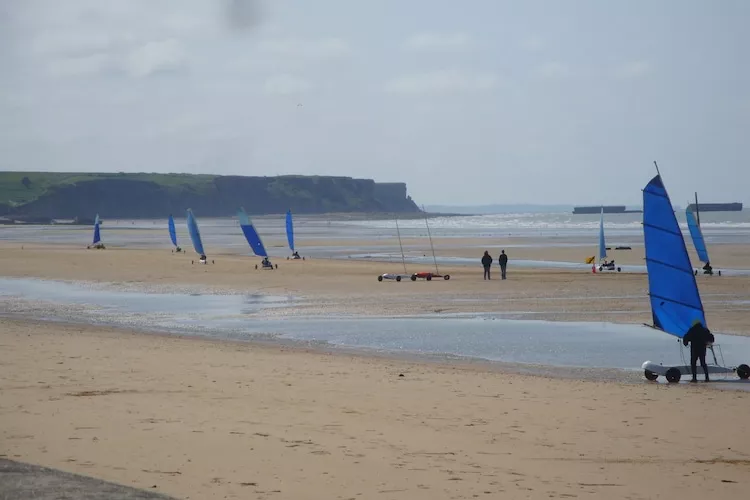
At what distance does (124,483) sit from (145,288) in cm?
2391

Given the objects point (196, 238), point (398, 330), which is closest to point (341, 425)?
point (398, 330)

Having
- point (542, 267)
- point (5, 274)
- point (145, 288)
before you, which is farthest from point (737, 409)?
point (5, 274)

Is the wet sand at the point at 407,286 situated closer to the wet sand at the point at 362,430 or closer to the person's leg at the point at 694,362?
the person's leg at the point at 694,362

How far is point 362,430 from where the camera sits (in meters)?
9.76

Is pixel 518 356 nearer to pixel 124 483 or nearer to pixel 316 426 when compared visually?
pixel 316 426

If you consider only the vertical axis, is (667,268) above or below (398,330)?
above

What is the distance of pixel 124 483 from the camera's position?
24.5 ft

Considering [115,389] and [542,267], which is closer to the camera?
[115,389]

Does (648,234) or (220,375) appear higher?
(648,234)

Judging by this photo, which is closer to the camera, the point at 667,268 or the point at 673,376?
the point at 673,376

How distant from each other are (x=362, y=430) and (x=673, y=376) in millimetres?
5341

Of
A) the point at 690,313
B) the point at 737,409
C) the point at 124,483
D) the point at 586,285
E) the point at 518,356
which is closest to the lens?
the point at 124,483

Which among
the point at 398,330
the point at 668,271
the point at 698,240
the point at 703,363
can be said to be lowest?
the point at 398,330

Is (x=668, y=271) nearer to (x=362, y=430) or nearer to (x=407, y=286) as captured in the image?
(x=362, y=430)
